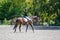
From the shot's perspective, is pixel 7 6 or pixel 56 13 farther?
pixel 7 6

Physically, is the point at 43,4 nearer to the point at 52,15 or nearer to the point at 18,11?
the point at 52,15

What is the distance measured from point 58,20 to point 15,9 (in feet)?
58.7

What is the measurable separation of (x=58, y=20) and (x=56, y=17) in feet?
2.09

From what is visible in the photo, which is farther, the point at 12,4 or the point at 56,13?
the point at 12,4

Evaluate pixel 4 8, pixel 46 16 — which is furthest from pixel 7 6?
pixel 46 16

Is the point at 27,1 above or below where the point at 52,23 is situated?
above

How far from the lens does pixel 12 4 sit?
203ft

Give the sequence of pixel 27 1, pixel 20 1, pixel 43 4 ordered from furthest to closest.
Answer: pixel 20 1, pixel 27 1, pixel 43 4

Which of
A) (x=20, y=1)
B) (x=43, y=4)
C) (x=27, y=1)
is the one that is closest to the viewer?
(x=43, y=4)

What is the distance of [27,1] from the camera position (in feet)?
186

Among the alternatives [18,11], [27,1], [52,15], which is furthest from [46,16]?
[18,11]

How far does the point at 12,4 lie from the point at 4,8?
84.0 inches

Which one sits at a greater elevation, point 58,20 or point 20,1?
point 20,1

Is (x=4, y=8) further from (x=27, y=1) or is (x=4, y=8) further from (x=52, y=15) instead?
(x=52, y=15)
